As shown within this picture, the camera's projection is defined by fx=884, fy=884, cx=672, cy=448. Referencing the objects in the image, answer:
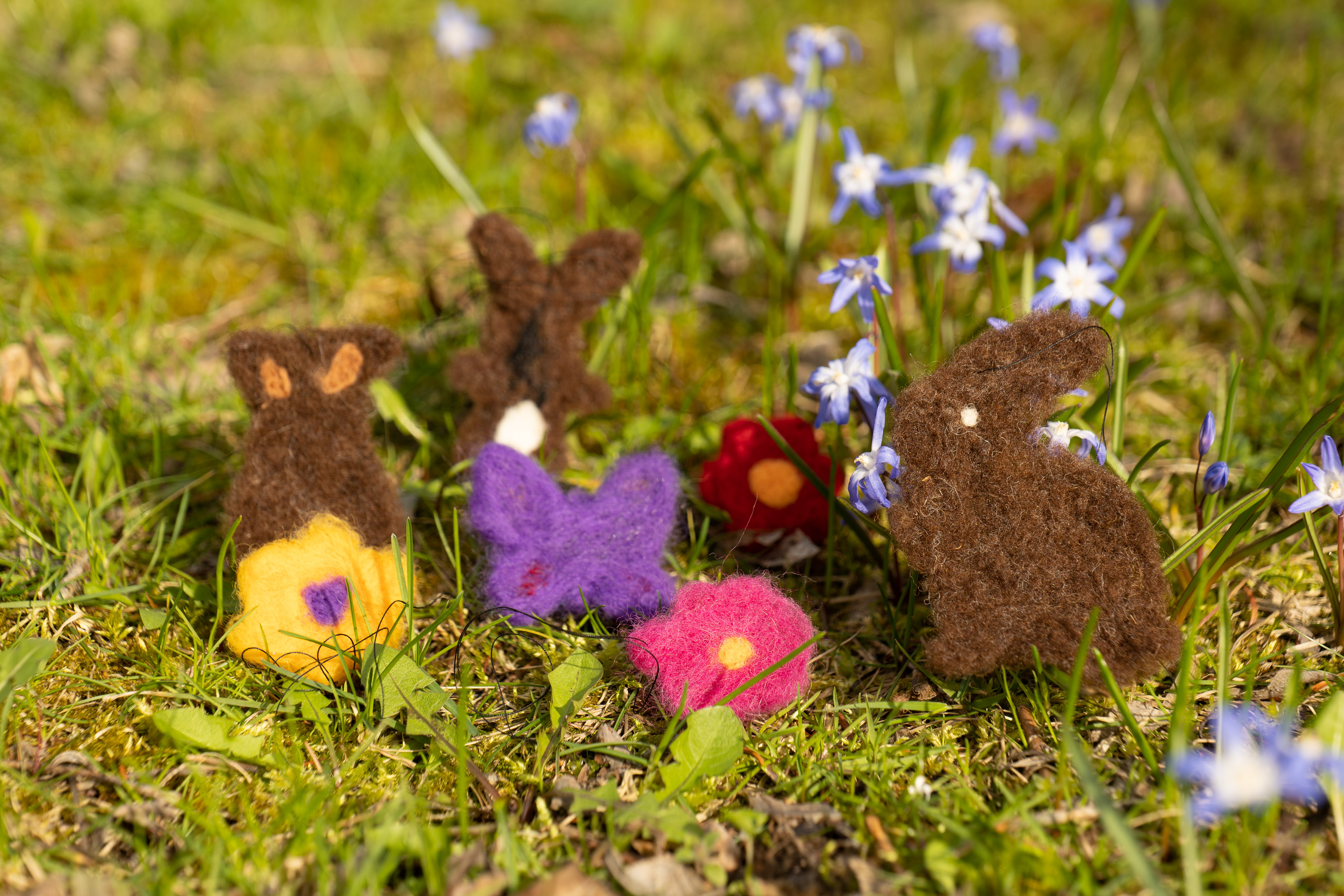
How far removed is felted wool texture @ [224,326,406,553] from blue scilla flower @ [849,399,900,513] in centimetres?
113

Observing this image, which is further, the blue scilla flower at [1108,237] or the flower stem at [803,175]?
the flower stem at [803,175]

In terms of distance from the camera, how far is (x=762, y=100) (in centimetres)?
327

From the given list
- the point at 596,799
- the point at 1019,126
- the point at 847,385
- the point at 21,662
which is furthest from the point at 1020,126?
the point at 21,662

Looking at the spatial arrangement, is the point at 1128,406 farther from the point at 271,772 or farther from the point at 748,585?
the point at 271,772

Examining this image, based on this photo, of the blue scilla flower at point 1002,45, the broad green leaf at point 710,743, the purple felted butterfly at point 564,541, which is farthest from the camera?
the blue scilla flower at point 1002,45

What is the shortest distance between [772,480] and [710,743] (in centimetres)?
77

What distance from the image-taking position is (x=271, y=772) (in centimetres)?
183

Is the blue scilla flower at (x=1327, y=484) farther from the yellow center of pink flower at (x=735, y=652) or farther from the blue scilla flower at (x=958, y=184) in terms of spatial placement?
the yellow center of pink flower at (x=735, y=652)

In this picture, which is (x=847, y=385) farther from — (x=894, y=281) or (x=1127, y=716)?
(x=1127, y=716)

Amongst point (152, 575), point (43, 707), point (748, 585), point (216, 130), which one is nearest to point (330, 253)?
point (216, 130)

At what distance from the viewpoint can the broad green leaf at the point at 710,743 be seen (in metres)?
1.77

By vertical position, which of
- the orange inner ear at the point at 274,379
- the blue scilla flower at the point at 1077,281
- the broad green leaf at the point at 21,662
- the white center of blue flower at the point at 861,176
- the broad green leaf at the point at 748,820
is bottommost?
the broad green leaf at the point at 748,820

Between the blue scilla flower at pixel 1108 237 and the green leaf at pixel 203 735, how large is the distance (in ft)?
8.60

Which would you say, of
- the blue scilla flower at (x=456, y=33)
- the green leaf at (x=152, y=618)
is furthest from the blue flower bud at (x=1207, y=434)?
the blue scilla flower at (x=456, y=33)
